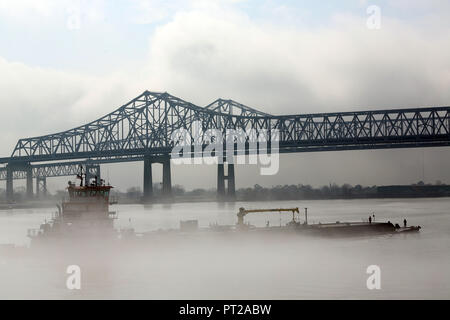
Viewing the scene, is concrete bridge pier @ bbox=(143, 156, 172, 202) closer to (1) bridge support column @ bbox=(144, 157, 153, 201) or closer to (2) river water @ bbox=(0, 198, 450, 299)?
(1) bridge support column @ bbox=(144, 157, 153, 201)

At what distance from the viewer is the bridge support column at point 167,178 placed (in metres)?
190

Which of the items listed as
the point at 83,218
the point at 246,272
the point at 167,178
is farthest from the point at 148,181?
the point at 246,272

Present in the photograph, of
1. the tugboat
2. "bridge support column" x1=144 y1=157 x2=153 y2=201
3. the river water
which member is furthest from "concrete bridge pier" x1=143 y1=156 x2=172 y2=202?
the tugboat

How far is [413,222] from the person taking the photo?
109 metres

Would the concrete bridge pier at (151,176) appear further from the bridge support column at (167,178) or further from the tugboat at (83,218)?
the tugboat at (83,218)

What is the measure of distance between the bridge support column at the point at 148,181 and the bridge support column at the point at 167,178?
13.8 ft

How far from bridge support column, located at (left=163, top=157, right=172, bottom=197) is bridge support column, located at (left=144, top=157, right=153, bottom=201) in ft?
13.8

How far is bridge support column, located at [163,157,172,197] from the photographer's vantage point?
190 meters

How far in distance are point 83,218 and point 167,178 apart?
12739 cm

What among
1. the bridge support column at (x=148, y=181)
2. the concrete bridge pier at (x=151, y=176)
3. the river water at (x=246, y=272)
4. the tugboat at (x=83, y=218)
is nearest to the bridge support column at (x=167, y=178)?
the concrete bridge pier at (x=151, y=176)
